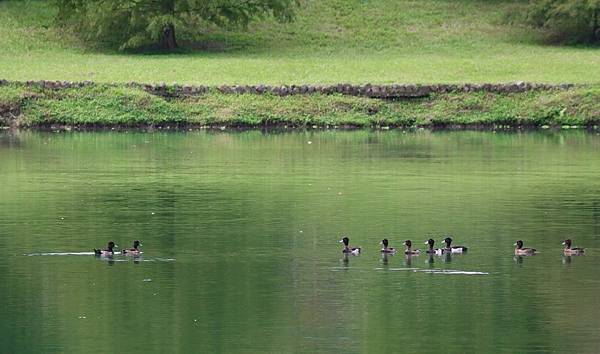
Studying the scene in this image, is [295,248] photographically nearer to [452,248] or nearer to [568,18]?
[452,248]

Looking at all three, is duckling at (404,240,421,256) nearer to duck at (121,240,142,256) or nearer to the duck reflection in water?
the duck reflection in water

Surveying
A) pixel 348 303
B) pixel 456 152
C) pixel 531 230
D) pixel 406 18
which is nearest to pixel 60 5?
pixel 406 18

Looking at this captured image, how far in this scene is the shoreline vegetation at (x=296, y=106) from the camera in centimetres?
4759

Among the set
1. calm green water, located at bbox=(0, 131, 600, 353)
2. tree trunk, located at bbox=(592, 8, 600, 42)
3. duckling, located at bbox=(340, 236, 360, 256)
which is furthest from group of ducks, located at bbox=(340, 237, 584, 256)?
tree trunk, located at bbox=(592, 8, 600, 42)

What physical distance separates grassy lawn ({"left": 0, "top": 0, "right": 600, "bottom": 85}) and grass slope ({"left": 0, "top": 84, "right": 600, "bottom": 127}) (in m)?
2.26

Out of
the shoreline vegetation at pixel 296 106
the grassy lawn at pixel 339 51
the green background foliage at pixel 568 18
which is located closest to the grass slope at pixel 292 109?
the shoreline vegetation at pixel 296 106

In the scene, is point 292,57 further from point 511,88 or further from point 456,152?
point 456,152

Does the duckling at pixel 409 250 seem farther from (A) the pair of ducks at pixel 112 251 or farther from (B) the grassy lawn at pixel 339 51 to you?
(B) the grassy lawn at pixel 339 51

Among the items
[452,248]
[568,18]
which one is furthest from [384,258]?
[568,18]

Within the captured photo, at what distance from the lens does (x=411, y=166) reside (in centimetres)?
3572

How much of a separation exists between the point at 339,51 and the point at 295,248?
37722 mm

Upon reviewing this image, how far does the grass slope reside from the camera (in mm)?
47594

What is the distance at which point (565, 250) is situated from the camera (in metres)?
22.9

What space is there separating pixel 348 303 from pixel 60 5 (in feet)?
146
